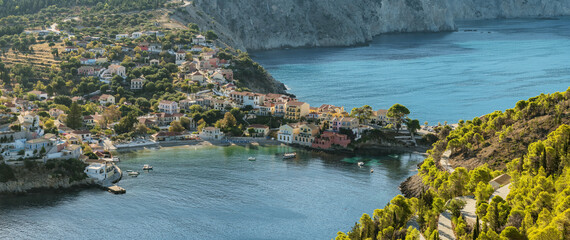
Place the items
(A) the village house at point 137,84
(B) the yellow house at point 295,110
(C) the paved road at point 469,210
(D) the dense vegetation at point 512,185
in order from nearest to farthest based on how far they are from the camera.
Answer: (D) the dense vegetation at point 512,185
(C) the paved road at point 469,210
(B) the yellow house at point 295,110
(A) the village house at point 137,84

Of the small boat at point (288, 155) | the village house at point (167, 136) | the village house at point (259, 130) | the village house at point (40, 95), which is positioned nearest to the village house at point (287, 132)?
the village house at point (259, 130)

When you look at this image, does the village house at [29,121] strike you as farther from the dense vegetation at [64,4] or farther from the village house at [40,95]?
the dense vegetation at [64,4]

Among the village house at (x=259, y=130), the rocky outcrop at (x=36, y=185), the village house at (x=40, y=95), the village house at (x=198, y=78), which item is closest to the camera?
the rocky outcrop at (x=36, y=185)

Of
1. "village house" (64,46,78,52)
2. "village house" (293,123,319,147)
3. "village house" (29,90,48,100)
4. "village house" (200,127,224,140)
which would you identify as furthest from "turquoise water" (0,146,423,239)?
"village house" (64,46,78,52)

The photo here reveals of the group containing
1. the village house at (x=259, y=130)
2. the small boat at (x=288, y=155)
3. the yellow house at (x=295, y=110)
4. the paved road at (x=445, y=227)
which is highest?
the yellow house at (x=295, y=110)

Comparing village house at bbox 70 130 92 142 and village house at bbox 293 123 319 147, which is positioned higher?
village house at bbox 70 130 92 142

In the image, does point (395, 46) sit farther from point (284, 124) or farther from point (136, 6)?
point (284, 124)

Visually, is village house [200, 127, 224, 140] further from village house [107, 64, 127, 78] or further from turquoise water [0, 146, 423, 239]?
village house [107, 64, 127, 78]

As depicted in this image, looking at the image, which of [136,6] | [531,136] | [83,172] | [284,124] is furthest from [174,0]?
[531,136]
